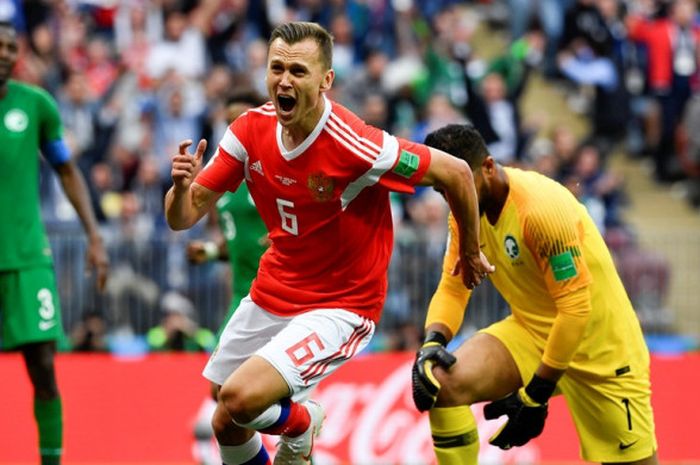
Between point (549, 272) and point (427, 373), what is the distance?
817 millimetres

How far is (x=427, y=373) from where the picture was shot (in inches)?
311

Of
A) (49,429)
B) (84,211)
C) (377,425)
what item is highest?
(84,211)

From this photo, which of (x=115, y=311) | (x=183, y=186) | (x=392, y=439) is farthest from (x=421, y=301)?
(x=183, y=186)

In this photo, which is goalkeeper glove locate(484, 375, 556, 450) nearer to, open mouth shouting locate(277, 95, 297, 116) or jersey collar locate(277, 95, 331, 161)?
jersey collar locate(277, 95, 331, 161)

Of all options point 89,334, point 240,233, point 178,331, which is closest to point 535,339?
point 240,233

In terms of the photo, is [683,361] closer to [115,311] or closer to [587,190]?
[587,190]

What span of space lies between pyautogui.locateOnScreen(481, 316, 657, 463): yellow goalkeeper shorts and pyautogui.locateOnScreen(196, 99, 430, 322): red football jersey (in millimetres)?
1032

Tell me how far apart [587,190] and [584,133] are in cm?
295

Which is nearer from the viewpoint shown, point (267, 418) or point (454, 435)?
point (267, 418)

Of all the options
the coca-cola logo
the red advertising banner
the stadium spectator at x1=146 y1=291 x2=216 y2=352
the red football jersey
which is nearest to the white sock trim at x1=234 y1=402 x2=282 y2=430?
the red football jersey

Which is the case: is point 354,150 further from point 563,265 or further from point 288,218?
point 563,265

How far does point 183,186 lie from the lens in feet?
23.3

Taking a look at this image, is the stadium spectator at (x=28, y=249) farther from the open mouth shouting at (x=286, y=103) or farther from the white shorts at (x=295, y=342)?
the open mouth shouting at (x=286, y=103)

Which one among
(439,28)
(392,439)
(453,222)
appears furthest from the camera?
(439,28)
